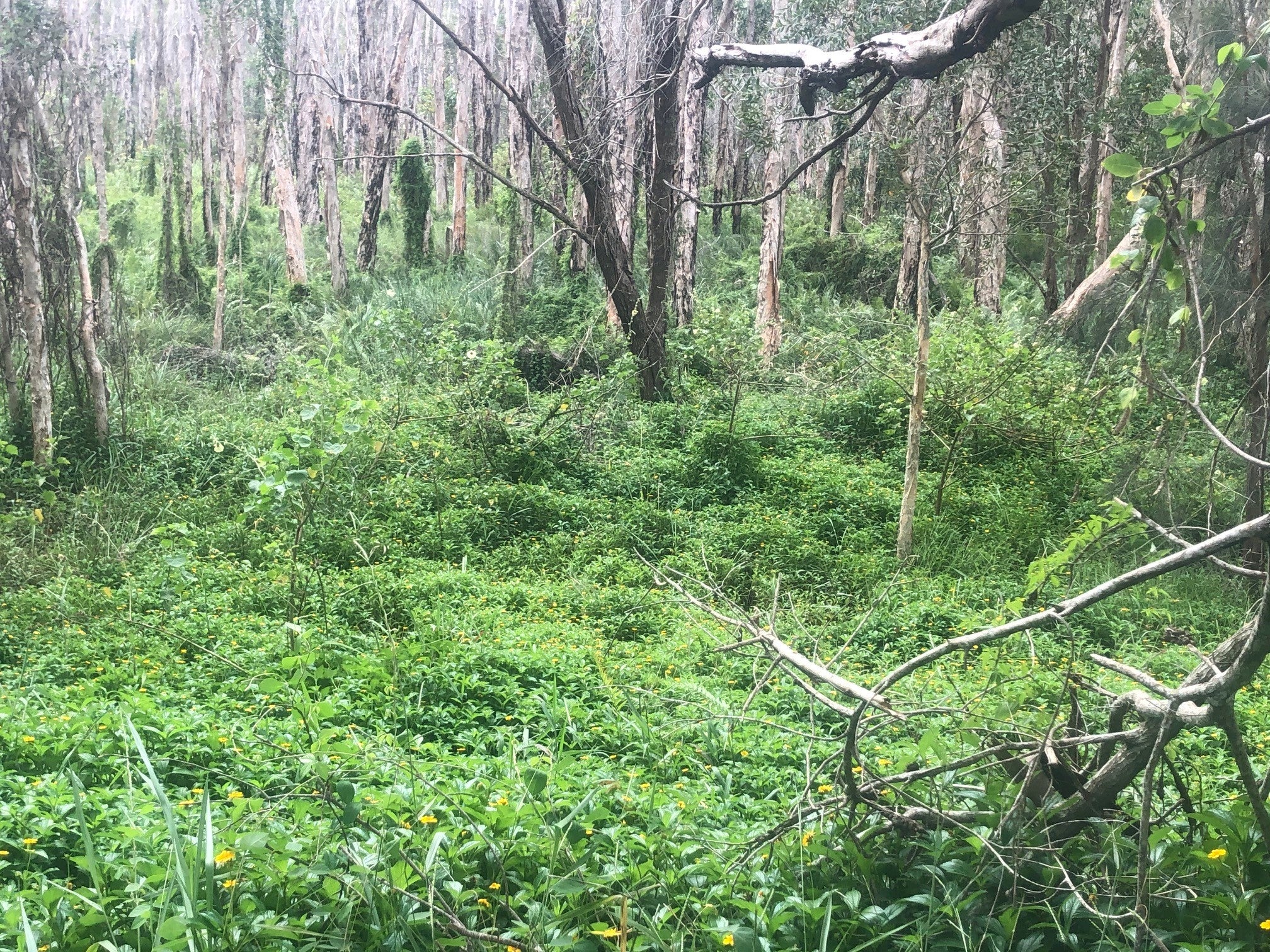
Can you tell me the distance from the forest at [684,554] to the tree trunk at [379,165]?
3874 millimetres

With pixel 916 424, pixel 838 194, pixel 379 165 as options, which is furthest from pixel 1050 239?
pixel 379 165

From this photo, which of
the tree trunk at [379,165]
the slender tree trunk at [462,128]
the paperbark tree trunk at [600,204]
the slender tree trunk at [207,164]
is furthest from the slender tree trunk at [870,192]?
the slender tree trunk at [207,164]

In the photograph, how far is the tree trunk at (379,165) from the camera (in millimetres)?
19641

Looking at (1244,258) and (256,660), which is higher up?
(1244,258)

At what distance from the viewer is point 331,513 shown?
6.77 metres

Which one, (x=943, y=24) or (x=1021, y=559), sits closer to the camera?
(x=943, y=24)

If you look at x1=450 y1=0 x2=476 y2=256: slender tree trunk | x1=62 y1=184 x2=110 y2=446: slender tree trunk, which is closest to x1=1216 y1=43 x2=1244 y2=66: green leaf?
x1=62 y1=184 x2=110 y2=446: slender tree trunk

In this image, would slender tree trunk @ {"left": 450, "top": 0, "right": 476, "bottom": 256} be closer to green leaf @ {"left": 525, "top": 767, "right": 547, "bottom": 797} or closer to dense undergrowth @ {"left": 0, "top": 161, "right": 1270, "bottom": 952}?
dense undergrowth @ {"left": 0, "top": 161, "right": 1270, "bottom": 952}

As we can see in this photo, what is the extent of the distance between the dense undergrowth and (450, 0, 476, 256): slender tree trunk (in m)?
9.37

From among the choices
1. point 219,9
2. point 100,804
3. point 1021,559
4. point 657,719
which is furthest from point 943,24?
point 219,9

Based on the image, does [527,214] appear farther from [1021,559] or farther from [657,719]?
[657,719]

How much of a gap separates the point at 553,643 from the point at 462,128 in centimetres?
2163

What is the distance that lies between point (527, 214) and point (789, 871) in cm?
1878

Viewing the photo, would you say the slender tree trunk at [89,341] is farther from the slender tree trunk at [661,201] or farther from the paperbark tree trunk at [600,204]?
the slender tree trunk at [661,201]
